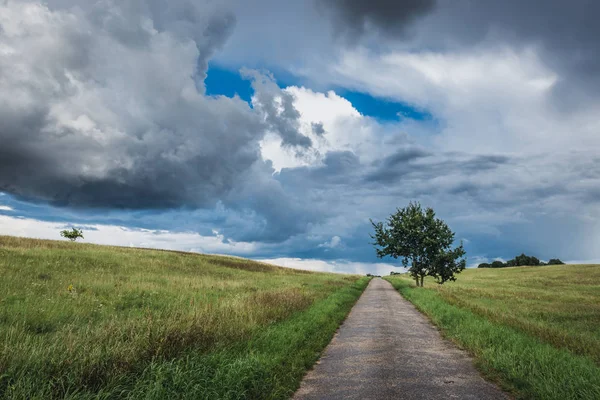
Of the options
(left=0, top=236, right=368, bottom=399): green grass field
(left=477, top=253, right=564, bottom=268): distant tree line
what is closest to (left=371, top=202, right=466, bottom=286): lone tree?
(left=0, top=236, right=368, bottom=399): green grass field

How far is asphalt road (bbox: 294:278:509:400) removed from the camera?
6.94 meters

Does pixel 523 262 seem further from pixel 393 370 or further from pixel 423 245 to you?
pixel 393 370

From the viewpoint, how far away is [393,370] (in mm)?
8336

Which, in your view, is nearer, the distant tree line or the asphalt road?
the asphalt road

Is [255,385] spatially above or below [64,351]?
below

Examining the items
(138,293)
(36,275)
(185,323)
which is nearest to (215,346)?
(185,323)

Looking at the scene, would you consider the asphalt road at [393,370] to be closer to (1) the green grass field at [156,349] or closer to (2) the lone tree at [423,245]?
(1) the green grass field at [156,349]

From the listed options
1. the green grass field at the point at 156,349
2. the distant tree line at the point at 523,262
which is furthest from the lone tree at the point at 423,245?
the distant tree line at the point at 523,262

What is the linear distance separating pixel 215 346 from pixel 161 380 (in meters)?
2.80

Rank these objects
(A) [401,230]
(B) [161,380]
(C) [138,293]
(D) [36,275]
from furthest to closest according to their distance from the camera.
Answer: (A) [401,230] < (D) [36,275] < (C) [138,293] < (B) [161,380]

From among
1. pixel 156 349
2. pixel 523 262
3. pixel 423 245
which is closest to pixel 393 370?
pixel 156 349

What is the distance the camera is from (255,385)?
6.99 m

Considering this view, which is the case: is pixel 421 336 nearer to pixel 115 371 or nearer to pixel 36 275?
pixel 115 371

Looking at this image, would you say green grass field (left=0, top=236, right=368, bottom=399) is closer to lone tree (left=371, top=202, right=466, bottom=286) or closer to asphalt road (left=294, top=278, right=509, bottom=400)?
asphalt road (left=294, top=278, right=509, bottom=400)
